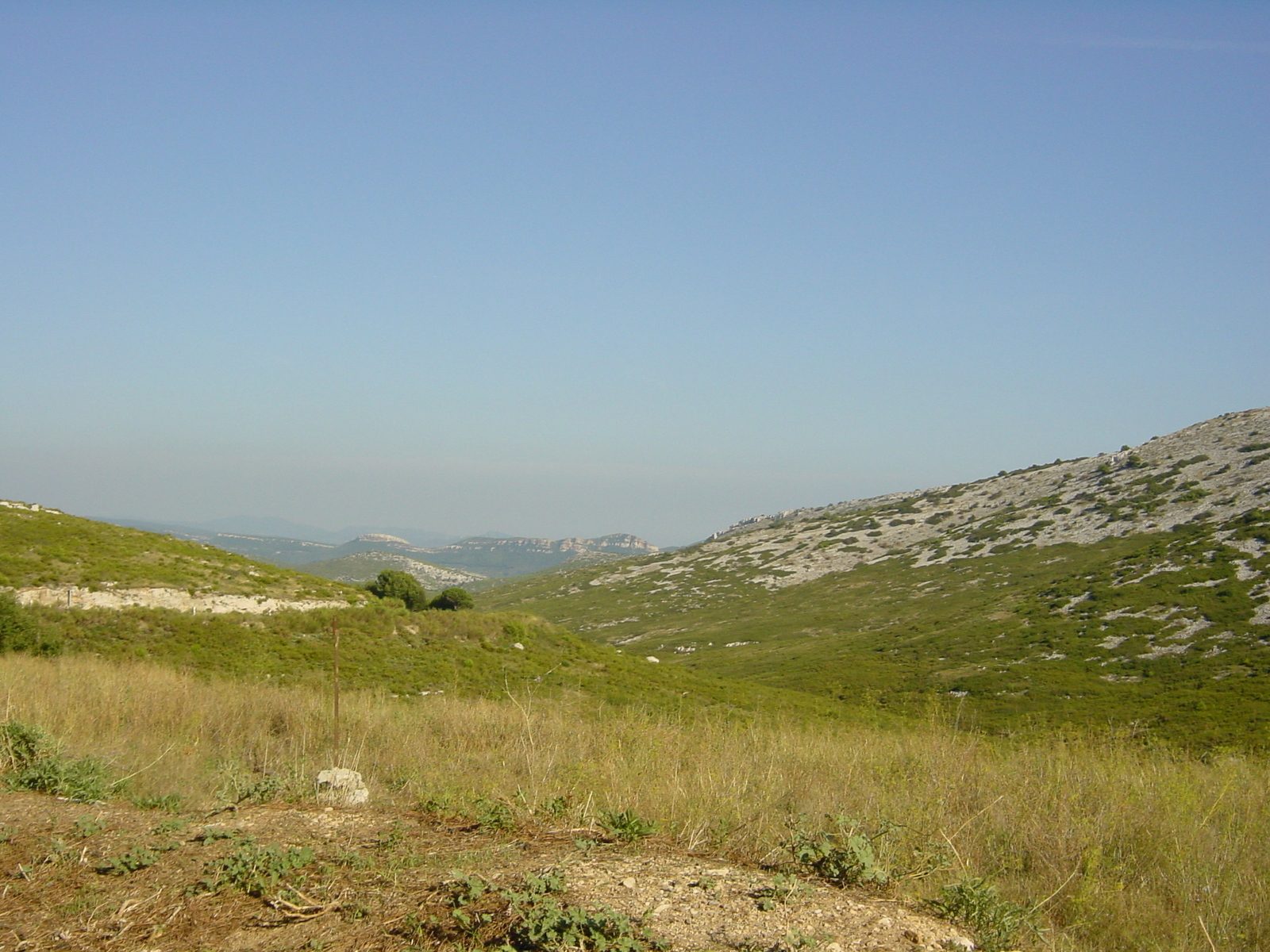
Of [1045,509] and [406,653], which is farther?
[1045,509]

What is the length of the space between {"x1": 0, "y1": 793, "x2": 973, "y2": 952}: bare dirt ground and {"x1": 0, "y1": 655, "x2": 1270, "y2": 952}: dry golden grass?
77cm

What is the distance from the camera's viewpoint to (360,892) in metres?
5.64

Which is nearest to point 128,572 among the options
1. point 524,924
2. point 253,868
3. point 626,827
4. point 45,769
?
point 45,769

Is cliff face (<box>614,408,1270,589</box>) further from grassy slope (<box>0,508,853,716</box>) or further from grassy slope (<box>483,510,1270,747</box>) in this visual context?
grassy slope (<box>0,508,853,716</box>)

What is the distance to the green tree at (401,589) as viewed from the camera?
144ft

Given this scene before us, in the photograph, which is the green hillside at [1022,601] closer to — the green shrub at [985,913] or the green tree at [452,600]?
the green shrub at [985,913]

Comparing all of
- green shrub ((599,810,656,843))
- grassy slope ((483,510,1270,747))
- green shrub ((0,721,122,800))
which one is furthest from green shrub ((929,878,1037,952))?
grassy slope ((483,510,1270,747))

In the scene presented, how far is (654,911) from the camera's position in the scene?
524cm

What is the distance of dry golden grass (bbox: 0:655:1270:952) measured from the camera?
6215 millimetres

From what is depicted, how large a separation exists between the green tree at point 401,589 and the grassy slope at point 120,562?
4873 mm

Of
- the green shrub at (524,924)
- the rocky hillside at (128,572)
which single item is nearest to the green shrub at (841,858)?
the green shrub at (524,924)

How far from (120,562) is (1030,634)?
48.4 m

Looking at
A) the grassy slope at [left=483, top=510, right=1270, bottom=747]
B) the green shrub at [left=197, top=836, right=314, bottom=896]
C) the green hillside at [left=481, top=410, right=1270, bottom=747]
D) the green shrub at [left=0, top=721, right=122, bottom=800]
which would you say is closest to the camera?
the green shrub at [left=197, top=836, right=314, bottom=896]

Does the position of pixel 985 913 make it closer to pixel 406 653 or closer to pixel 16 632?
pixel 16 632
